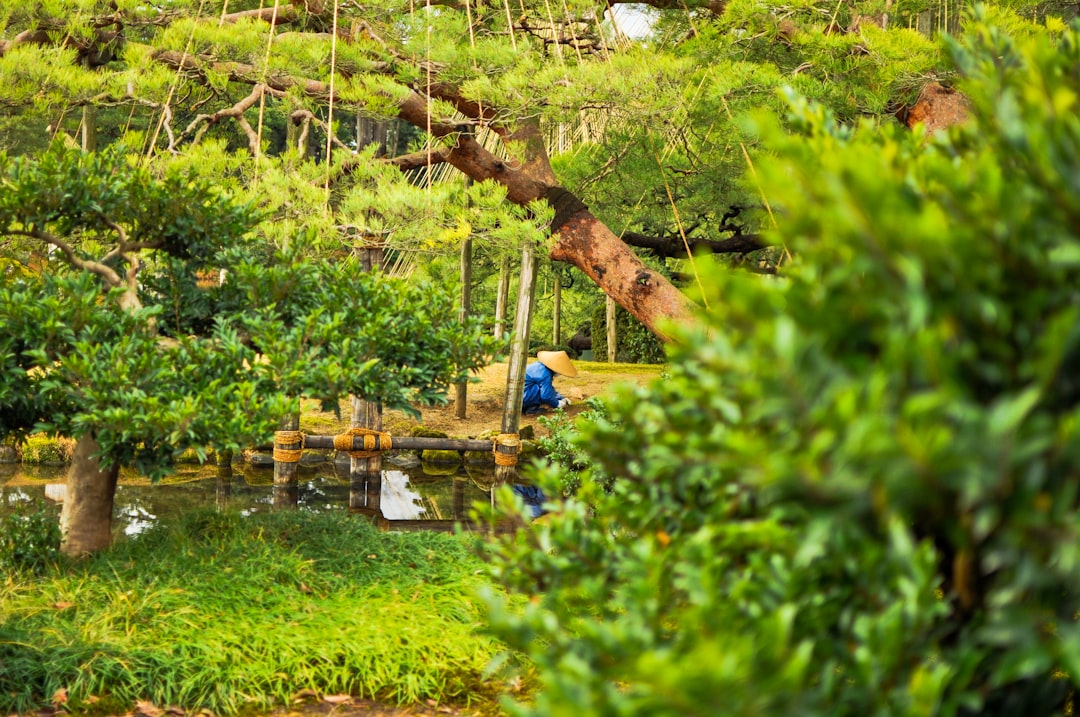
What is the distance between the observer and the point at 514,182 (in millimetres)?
7824

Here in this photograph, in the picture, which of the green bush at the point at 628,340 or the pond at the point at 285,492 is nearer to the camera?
the pond at the point at 285,492

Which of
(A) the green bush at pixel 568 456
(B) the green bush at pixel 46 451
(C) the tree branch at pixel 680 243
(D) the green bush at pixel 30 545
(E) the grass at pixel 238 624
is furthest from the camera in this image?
(C) the tree branch at pixel 680 243

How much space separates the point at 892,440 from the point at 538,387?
37.9 ft

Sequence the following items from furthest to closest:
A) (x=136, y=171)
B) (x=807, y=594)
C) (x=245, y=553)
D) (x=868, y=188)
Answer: (x=245, y=553) < (x=136, y=171) < (x=807, y=594) < (x=868, y=188)

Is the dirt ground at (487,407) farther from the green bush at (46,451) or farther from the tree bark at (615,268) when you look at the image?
the tree bark at (615,268)

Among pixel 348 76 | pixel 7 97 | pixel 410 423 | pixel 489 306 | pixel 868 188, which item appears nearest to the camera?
pixel 868 188

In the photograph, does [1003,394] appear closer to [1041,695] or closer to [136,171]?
[1041,695]

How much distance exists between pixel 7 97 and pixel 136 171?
63.6 inches

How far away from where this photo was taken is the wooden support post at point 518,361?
33.0 feet

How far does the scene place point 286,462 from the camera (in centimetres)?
872

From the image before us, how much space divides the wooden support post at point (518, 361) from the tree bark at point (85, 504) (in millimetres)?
4964

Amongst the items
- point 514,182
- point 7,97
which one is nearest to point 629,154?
point 514,182

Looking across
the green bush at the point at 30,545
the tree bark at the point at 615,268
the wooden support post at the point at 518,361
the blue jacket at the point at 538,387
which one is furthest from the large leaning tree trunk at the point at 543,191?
the blue jacket at the point at 538,387

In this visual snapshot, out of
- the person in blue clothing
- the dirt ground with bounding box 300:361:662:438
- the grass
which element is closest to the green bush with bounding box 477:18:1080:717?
the grass
